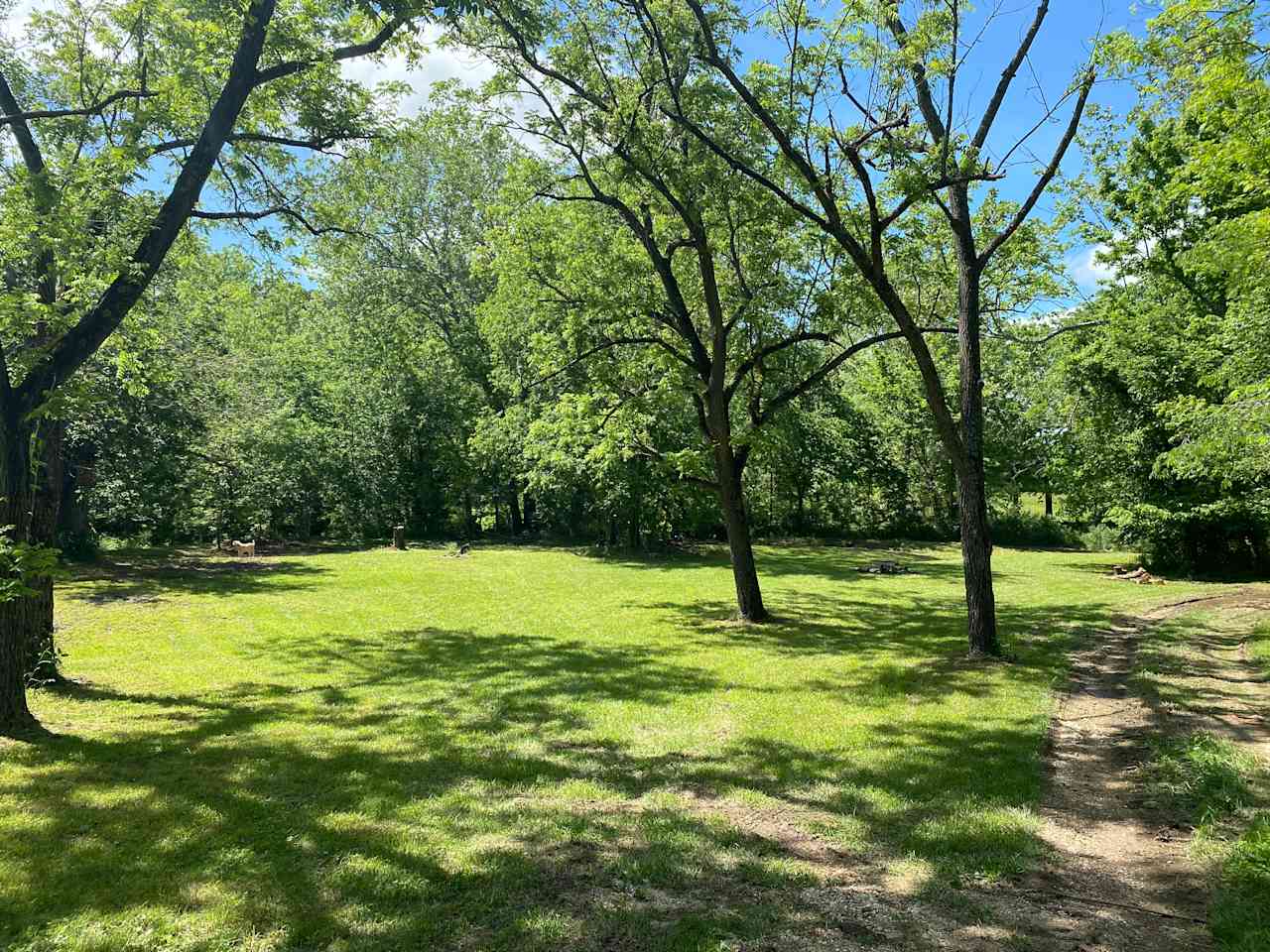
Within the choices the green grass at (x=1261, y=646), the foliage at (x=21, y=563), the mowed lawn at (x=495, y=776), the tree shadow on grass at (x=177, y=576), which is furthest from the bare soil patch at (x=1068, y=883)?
the tree shadow on grass at (x=177, y=576)

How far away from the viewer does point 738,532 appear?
1203 centimetres

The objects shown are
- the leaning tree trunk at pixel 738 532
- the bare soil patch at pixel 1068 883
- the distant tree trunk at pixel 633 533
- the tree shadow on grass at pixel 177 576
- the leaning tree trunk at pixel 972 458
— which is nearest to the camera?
the bare soil patch at pixel 1068 883

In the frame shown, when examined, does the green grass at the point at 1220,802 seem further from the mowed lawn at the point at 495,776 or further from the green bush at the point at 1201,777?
the mowed lawn at the point at 495,776

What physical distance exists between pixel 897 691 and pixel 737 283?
737 cm

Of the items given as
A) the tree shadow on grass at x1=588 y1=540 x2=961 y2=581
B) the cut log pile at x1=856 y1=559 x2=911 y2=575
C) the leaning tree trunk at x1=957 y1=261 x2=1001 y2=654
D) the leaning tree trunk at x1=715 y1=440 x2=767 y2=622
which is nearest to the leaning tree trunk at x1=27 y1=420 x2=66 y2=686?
the leaning tree trunk at x1=715 y1=440 x2=767 y2=622

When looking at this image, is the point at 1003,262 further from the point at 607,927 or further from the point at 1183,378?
the point at 607,927

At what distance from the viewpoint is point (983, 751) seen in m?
5.94

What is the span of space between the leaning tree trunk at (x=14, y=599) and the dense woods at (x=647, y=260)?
35 mm

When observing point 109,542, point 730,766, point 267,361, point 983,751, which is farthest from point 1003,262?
point 267,361

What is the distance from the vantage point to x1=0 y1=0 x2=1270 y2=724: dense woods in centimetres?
749

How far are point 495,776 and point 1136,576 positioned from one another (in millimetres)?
19022

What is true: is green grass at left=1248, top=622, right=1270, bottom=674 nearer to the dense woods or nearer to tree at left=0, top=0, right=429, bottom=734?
the dense woods

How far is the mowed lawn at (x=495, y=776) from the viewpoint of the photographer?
11.8 ft

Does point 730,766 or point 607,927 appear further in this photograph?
point 730,766
